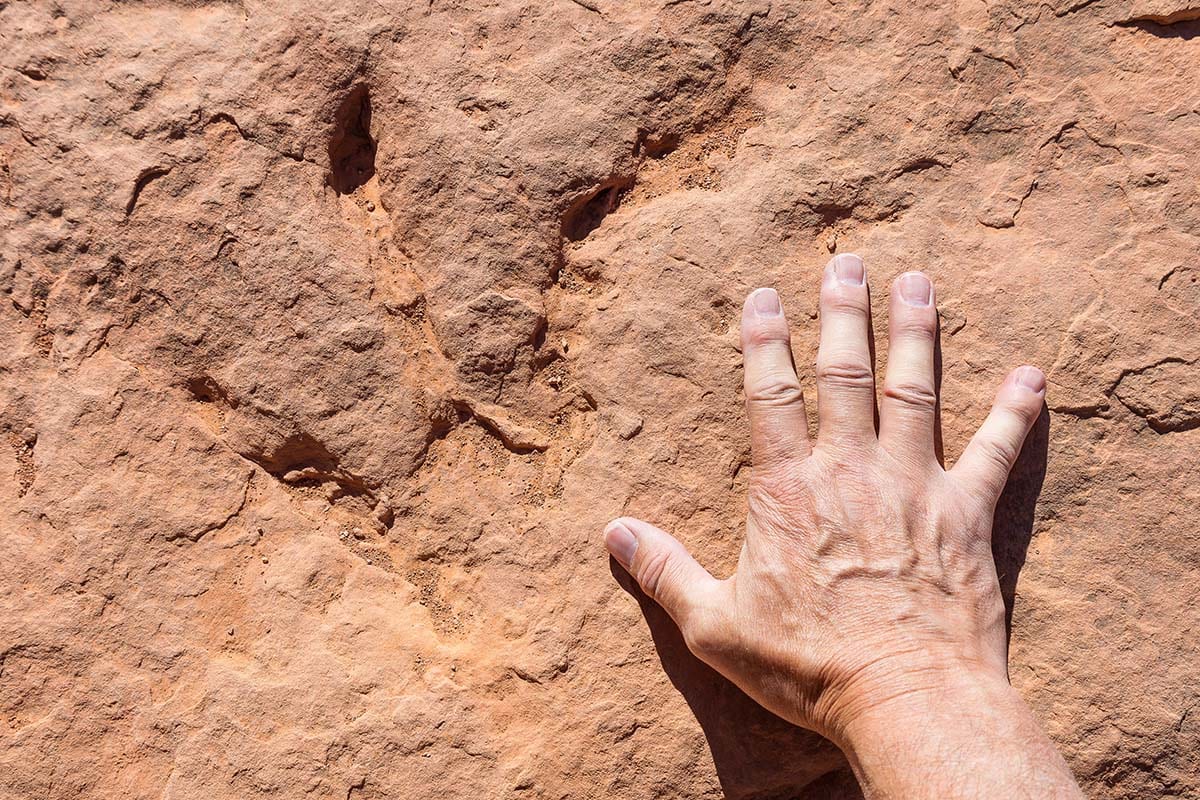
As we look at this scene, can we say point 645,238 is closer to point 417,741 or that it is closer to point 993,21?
point 993,21

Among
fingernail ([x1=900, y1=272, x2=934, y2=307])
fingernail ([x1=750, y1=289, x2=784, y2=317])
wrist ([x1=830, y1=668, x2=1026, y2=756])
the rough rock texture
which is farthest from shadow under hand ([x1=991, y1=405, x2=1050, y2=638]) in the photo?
fingernail ([x1=750, y1=289, x2=784, y2=317])

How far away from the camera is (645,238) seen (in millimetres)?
1929

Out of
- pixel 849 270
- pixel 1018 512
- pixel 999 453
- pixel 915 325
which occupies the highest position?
pixel 849 270

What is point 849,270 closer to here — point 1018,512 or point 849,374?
point 849,374

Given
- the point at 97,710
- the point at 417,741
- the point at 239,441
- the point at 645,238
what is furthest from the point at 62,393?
the point at 645,238

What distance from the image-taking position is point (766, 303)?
1817 millimetres

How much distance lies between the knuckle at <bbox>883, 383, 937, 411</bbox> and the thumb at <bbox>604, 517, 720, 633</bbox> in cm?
52

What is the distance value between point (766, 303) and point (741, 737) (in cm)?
90

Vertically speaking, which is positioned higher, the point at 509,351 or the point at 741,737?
the point at 509,351

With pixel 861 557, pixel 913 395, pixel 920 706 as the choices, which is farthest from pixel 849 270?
pixel 920 706

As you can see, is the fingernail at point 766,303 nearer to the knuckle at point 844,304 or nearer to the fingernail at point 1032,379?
the knuckle at point 844,304

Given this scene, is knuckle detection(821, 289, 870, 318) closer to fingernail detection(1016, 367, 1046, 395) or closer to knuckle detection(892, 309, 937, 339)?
knuckle detection(892, 309, 937, 339)

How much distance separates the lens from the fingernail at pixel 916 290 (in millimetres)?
1812

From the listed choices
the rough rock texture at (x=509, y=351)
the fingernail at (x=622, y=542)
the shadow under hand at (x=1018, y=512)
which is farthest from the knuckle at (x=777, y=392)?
the shadow under hand at (x=1018, y=512)
